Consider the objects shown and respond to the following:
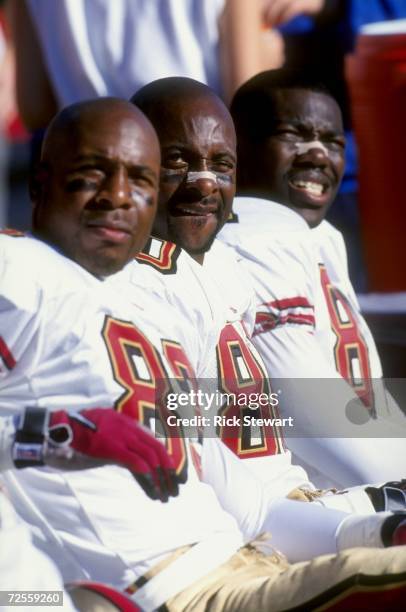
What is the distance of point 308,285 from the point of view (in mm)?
1413

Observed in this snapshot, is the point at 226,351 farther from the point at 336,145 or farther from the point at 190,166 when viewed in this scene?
the point at 336,145

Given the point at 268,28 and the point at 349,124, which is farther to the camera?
the point at 349,124

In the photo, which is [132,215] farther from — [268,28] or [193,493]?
[268,28]

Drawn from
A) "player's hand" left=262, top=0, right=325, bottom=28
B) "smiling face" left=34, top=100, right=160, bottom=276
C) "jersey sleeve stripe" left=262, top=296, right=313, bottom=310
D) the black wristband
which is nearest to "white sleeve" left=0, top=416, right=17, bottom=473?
the black wristband

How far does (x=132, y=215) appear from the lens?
3.46ft

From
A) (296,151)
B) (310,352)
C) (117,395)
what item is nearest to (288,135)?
(296,151)

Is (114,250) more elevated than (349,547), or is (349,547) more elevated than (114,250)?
(114,250)

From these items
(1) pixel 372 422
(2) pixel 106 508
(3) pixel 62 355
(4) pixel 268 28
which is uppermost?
(4) pixel 268 28

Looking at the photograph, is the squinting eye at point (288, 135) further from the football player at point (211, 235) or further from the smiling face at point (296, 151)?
the football player at point (211, 235)

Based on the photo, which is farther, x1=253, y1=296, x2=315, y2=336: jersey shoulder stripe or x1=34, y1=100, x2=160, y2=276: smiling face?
x1=253, y1=296, x2=315, y2=336: jersey shoulder stripe

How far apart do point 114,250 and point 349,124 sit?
92 cm

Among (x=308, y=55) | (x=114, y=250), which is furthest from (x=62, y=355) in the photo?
(x=308, y=55)

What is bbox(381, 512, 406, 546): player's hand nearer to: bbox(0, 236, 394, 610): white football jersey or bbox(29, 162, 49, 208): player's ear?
bbox(0, 236, 394, 610): white football jersey

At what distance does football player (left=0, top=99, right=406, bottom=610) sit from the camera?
973mm
